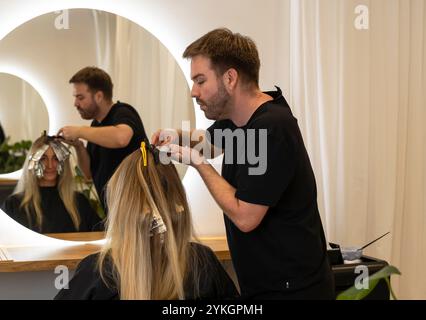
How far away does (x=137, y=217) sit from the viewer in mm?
1542

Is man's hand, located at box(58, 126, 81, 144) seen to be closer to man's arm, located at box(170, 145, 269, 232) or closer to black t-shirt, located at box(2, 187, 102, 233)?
black t-shirt, located at box(2, 187, 102, 233)

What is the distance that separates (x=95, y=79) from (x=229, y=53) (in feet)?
2.87

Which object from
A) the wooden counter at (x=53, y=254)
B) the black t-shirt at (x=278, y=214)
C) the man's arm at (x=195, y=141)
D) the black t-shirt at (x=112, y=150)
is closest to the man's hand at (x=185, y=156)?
the black t-shirt at (x=278, y=214)

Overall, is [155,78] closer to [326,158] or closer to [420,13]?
[326,158]

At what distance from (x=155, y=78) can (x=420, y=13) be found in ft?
3.98

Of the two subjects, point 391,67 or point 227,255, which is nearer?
point 227,255

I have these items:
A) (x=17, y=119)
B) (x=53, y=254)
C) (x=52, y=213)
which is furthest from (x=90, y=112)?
(x=53, y=254)

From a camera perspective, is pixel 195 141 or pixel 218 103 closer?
pixel 218 103

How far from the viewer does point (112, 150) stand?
2.53m

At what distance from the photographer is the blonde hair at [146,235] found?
1.52 meters

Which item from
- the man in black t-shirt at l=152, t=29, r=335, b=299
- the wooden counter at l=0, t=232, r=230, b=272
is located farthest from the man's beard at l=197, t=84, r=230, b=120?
the wooden counter at l=0, t=232, r=230, b=272

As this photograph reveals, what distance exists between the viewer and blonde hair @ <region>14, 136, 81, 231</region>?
8.04 ft

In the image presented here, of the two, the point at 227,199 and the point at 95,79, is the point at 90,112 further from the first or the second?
the point at 227,199
